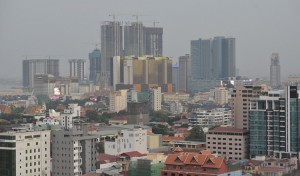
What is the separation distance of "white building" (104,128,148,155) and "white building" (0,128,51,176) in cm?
250

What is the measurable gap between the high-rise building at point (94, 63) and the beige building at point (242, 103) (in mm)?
18922

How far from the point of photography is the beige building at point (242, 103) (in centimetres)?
1052

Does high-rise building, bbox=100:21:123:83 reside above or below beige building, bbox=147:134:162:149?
above

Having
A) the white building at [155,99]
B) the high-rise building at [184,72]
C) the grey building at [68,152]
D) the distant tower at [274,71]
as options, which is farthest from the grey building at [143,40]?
the grey building at [68,152]

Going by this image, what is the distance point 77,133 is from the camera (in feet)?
27.3

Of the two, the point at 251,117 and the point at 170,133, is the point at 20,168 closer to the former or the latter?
the point at 251,117

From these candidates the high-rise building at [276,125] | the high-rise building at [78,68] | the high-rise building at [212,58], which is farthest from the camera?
the high-rise building at [78,68]

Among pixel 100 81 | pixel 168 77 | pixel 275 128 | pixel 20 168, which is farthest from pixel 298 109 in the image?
pixel 100 81

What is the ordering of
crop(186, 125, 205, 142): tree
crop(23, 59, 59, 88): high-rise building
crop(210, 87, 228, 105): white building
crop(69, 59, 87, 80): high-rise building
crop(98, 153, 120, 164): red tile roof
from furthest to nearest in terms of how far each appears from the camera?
crop(69, 59, 87, 80): high-rise building
crop(23, 59, 59, 88): high-rise building
crop(210, 87, 228, 105): white building
crop(186, 125, 205, 142): tree
crop(98, 153, 120, 164): red tile roof

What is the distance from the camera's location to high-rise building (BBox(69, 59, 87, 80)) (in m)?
30.8

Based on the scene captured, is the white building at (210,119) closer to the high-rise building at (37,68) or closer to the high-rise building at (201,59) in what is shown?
the high-rise building at (201,59)

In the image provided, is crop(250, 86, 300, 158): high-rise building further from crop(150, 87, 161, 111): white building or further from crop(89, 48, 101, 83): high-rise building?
crop(89, 48, 101, 83): high-rise building

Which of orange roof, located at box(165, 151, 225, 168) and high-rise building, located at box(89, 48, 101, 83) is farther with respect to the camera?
high-rise building, located at box(89, 48, 101, 83)

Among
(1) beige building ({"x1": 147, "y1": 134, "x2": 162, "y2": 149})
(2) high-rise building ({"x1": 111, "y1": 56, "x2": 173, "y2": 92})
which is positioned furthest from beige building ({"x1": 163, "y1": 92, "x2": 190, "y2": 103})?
(1) beige building ({"x1": 147, "y1": 134, "x2": 162, "y2": 149})
